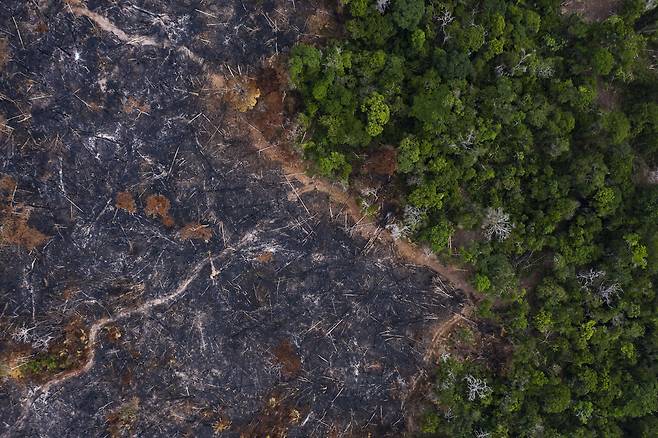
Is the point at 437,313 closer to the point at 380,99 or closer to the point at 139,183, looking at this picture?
the point at 380,99

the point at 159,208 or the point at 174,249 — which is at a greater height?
the point at 159,208

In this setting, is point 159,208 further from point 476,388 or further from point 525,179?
point 525,179

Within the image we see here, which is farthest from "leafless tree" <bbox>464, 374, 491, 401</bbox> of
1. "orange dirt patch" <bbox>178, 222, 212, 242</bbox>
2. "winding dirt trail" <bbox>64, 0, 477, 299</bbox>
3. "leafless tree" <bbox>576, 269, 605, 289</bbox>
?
"orange dirt patch" <bbox>178, 222, 212, 242</bbox>

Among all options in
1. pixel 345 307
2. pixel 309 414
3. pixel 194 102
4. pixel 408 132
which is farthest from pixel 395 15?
pixel 309 414

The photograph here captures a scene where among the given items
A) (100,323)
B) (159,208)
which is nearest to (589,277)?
(159,208)

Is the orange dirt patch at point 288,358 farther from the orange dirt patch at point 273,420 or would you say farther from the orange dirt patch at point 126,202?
the orange dirt patch at point 126,202

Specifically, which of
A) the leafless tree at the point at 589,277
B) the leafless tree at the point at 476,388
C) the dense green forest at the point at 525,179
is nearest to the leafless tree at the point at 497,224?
the dense green forest at the point at 525,179

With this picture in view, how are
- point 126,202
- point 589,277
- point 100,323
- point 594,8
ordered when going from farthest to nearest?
point 594,8 < point 589,277 < point 100,323 < point 126,202
